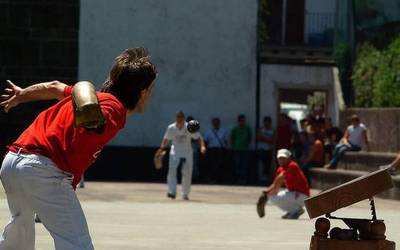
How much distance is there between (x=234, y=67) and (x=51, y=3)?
460 centimetres

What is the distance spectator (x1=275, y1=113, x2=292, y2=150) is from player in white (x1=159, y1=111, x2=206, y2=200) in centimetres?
716

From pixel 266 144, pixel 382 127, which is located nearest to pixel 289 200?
pixel 382 127

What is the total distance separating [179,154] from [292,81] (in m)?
10.8

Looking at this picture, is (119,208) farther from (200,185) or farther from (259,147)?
(259,147)

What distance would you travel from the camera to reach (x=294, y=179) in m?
17.9

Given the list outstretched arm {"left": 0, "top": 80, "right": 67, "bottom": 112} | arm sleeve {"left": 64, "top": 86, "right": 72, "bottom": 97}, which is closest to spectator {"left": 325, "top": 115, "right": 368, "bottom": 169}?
outstretched arm {"left": 0, "top": 80, "right": 67, "bottom": 112}

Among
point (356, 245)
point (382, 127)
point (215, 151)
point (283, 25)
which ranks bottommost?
point (215, 151)

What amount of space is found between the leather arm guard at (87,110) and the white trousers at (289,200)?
11.7m

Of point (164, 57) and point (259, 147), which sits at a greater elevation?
point (164, 57)

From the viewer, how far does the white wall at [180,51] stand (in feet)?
103

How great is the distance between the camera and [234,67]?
3189cm

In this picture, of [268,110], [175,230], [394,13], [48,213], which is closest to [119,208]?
[175,230]

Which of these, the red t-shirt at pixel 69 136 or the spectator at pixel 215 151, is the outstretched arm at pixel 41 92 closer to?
the red t-shirt at pixel 69 136

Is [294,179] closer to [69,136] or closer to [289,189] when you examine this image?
[289,189]
